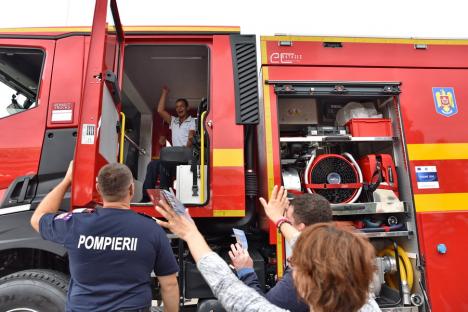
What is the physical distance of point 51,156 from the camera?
2.63 m

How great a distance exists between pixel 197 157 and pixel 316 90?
4.19 feet

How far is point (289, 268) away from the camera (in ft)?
5.32

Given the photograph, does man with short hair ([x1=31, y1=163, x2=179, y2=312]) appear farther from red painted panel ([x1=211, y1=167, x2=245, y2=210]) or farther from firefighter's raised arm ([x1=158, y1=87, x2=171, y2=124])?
firefighter's raised arm ([x1=158, y1=87, x2=171, y2=124])

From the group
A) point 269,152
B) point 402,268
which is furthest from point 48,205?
point 402,268

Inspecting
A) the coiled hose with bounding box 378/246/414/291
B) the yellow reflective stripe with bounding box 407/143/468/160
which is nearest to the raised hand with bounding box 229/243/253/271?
the coiled hose with bounding box 378/246/414/291

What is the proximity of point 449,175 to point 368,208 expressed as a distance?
780 millimetres

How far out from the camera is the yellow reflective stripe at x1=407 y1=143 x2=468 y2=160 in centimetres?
287

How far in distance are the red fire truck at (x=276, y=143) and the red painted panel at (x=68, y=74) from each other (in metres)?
0.01

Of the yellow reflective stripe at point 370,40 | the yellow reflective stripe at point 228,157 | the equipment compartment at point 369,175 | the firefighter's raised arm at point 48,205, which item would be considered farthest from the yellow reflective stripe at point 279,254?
the yellow reflective stripe at point 370,40

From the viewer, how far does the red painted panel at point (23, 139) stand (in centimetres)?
259

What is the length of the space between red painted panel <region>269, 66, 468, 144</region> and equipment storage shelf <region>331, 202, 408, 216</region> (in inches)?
23.7

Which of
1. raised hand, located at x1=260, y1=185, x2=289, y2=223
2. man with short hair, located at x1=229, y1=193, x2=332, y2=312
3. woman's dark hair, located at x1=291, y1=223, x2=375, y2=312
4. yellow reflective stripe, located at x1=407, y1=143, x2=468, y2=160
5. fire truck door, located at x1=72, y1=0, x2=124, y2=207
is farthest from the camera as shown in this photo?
yellow reflective stripe, located at x1=407, y1=143, x2=468, y2=160

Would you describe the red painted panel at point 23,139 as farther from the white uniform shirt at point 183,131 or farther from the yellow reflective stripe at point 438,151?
the yellow reflective stripe at point 438,151

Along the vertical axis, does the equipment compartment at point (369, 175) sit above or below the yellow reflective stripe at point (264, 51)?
below
